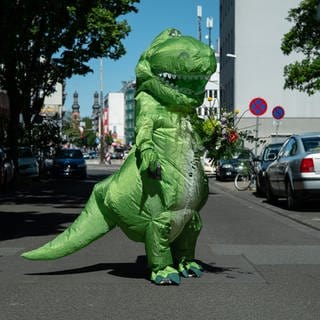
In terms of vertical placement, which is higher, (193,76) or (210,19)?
(210,19)

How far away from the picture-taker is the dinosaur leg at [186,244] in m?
6.77

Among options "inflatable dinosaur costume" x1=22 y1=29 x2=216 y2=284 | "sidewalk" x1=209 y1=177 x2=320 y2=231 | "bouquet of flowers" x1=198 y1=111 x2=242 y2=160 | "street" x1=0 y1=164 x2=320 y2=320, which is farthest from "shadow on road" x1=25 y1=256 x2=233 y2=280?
"sidewalk" x1=209 y1=177 x2=320 y2=231

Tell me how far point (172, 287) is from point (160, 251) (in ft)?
1.12

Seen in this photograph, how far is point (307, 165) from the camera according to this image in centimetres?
1459

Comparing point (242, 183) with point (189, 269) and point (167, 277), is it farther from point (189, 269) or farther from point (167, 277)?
point (167, 277)

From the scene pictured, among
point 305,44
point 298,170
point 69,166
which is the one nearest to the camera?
point 298,170

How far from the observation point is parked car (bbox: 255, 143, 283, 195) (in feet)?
65.3

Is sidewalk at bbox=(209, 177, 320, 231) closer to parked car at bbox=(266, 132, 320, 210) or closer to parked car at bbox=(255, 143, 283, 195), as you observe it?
parked car at bbox=(266, 132, 320, 210)

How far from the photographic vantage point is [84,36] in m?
30.5

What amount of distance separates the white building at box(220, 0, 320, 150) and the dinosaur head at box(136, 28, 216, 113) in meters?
50.3

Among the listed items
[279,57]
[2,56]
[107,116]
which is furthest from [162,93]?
[107,116]

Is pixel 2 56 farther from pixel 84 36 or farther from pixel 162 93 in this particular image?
pixel 162 93

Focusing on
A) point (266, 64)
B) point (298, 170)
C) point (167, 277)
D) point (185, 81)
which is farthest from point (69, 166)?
point (185, 81)

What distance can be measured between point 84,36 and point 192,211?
24.8 m
